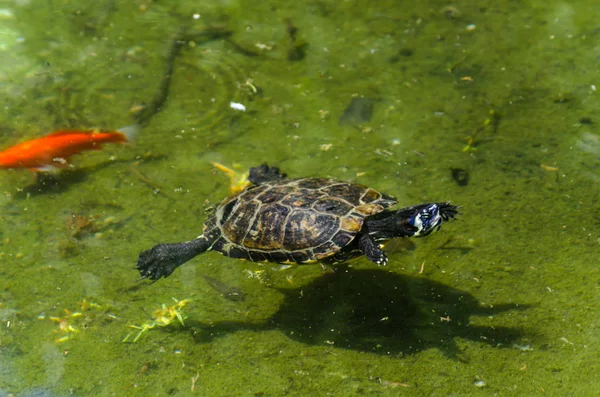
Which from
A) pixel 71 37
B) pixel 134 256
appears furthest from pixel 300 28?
pixel 134 256

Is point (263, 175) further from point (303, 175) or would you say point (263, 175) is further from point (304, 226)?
point (304, 226)

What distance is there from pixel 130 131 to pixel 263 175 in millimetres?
1465

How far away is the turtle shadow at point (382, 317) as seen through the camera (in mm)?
3684

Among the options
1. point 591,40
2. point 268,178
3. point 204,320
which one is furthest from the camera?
point 591,40

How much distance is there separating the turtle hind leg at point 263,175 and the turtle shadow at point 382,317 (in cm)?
94

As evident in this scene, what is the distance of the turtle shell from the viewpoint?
3.80 metres

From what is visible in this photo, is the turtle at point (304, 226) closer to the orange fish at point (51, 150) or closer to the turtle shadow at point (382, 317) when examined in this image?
the turtle shadow at point (382, 317)

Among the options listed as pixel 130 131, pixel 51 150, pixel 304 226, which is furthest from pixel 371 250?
pixel 51 150

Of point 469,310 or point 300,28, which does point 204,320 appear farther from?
point 300,28

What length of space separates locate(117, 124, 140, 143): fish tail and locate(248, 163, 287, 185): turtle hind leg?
130 centimetres

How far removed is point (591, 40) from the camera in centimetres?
602

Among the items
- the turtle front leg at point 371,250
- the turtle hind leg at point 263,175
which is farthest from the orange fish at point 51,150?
the turtle front leg at point 371,250

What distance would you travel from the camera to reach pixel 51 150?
16.3ft

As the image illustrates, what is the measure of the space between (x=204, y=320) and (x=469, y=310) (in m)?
1.74
